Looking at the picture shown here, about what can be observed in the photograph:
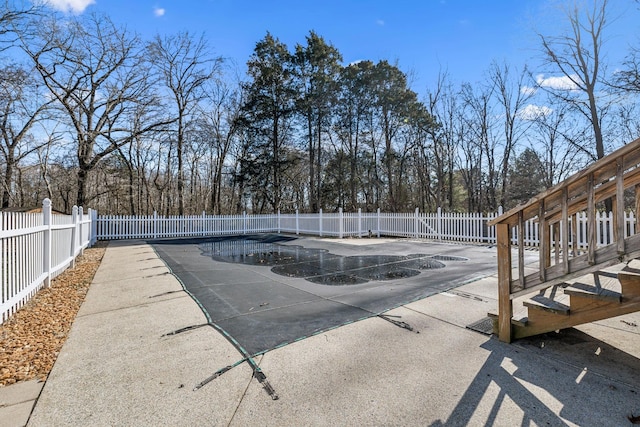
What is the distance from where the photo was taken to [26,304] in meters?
3.74

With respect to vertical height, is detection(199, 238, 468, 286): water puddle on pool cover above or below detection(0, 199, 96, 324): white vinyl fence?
below

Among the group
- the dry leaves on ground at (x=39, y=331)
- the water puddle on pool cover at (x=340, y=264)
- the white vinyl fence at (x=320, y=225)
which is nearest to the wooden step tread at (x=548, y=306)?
the water puddle on pool cover at (x=340, y=264)

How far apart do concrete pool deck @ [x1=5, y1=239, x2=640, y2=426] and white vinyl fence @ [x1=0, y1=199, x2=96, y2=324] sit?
37.3 inches

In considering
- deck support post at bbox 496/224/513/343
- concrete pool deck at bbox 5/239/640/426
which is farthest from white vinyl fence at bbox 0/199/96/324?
deck support post at bbox 496/224/513/343

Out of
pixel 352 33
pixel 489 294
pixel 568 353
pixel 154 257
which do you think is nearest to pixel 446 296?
pixel 489 294

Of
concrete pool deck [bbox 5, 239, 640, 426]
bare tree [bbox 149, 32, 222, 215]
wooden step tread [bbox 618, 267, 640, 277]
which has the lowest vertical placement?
concrete pool deck [bbox 5, 239, 640, 426]

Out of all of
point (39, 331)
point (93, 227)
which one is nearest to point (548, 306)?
point (39, 331)

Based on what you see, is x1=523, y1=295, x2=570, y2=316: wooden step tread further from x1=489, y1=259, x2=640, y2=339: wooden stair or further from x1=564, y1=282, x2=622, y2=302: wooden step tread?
x1=564, y1=282, x2=622, y2=302: wooden step tread

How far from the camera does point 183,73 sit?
17.3 metres

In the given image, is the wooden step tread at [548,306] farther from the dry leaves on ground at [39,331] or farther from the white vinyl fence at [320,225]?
the white vinyl fence at [320,225]

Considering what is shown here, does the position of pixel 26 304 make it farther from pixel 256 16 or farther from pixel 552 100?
pixel 552 100

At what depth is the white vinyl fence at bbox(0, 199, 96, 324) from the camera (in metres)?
3.11

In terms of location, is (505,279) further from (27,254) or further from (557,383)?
(27,254)

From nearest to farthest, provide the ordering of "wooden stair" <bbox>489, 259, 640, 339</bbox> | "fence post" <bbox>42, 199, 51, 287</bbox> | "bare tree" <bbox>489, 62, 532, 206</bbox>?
"wooden stair" <bbox>489, 259, 640, 339</bbox>, "fence post" <bbox>42, 199, 51, 287</bbox>, "bare tree" <bbox>489, 62, 532, 206</bbox>
